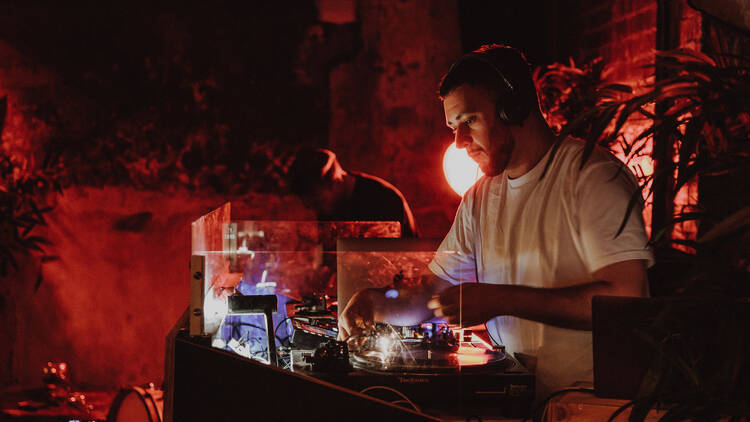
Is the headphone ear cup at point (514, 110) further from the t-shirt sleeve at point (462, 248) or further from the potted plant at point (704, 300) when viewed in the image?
the potted plant at point (704, 300)

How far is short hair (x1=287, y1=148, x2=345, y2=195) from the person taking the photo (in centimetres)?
419

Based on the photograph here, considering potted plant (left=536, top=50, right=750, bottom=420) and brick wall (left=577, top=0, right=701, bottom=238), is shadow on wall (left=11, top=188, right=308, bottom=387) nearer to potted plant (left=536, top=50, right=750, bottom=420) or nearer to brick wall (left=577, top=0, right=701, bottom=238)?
brick wall (left=577, top=0, right=701, bottom=238)

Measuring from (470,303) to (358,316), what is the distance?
0.30 meters

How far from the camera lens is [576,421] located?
3.58 ft

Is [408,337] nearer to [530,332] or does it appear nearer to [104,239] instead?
[530,332]

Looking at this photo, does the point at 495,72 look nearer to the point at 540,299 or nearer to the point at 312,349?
the point at 540,299

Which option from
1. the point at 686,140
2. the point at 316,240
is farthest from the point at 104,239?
the point at 686,140

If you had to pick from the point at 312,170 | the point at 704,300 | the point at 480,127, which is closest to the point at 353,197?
the point at 312,170

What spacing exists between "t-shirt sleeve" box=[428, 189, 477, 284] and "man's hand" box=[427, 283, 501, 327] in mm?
296

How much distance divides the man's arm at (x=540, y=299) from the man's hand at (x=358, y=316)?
0.17 m

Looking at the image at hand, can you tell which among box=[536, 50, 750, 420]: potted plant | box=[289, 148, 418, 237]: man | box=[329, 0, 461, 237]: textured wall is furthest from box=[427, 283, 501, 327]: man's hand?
box=[329, 0, 461, 237]: textured wall

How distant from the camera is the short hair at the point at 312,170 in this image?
4.19m

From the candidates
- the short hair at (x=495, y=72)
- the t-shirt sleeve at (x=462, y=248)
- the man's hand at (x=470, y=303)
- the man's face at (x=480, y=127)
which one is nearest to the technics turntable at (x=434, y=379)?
the man's hand at (x=470, y=303)

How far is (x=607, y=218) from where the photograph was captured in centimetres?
151
